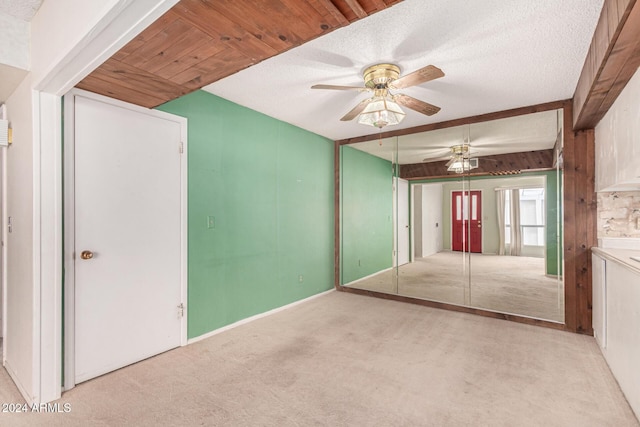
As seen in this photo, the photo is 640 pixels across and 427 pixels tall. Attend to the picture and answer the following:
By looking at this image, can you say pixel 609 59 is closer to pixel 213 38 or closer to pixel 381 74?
pixel 381 74

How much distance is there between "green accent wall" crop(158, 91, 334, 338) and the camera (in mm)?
3025

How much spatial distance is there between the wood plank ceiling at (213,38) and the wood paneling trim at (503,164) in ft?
10.5

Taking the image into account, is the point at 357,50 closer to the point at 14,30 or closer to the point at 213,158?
the point at 213,158

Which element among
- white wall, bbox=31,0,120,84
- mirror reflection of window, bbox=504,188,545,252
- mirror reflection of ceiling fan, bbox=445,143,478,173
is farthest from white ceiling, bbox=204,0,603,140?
white wall, bbox=31,0,120,84

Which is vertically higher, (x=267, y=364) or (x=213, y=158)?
(x=213, y=158)

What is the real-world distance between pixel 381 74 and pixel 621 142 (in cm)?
185

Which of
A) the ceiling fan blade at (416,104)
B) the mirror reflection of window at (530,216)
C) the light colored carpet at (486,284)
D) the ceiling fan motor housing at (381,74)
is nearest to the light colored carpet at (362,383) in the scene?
the light colored carpet at (486,284)

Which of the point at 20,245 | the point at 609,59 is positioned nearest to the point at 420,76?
the point at 609,59

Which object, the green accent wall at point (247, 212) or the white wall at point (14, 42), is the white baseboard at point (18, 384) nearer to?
the green accent wall at point (247, 212)

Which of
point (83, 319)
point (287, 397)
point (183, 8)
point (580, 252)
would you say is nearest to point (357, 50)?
point (183, 8)

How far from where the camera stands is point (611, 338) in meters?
2.42

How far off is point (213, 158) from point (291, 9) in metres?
2.06

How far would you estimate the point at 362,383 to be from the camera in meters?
2.26

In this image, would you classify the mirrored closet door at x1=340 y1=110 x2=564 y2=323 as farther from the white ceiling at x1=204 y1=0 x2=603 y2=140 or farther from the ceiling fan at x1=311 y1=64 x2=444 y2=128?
the ceiling fan at x1=311 y1=64 x2=444 y2=128
